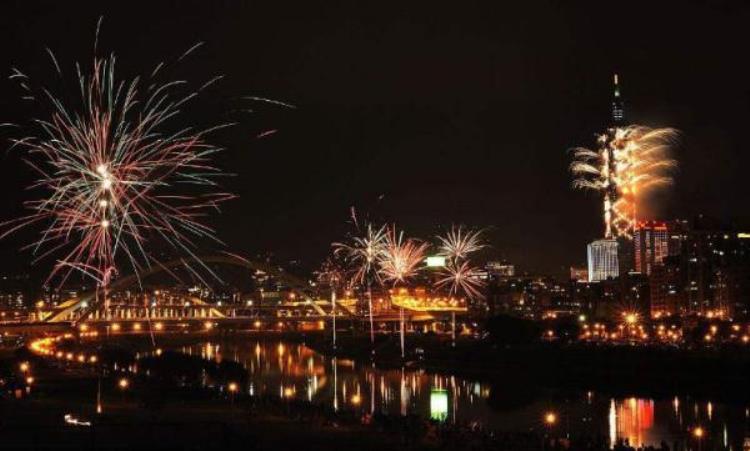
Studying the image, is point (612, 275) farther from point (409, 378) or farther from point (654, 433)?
point (654, 433)

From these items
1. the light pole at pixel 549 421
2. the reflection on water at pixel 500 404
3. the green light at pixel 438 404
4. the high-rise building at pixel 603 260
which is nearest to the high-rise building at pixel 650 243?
the high-rise building at pixel 603 260

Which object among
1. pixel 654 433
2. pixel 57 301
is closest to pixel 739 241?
pixel 57 301

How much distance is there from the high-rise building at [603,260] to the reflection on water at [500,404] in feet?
256

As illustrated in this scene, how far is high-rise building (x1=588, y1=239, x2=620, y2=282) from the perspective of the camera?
12659 cm

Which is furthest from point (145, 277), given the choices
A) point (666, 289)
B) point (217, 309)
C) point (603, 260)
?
point (603, 260)

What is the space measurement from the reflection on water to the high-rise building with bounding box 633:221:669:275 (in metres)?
65.3

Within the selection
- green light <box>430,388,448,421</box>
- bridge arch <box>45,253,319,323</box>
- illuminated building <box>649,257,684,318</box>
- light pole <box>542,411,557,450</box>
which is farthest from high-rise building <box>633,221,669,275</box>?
light pole <box>542,411,557,450</box>

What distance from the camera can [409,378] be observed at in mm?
48219

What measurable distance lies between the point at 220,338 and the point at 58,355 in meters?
29.9

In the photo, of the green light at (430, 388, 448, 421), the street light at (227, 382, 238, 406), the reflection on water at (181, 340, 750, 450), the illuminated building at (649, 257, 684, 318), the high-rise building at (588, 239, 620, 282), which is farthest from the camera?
the high-rise building at (588, 239, 620, 282)

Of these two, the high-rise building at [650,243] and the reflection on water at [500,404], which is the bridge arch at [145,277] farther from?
the high-rise building at [650,243]

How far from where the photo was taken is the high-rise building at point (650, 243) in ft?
367

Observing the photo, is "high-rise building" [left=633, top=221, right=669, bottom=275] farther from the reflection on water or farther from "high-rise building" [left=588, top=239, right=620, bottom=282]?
the reflection on water

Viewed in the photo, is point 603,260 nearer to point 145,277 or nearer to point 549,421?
point 145,277
